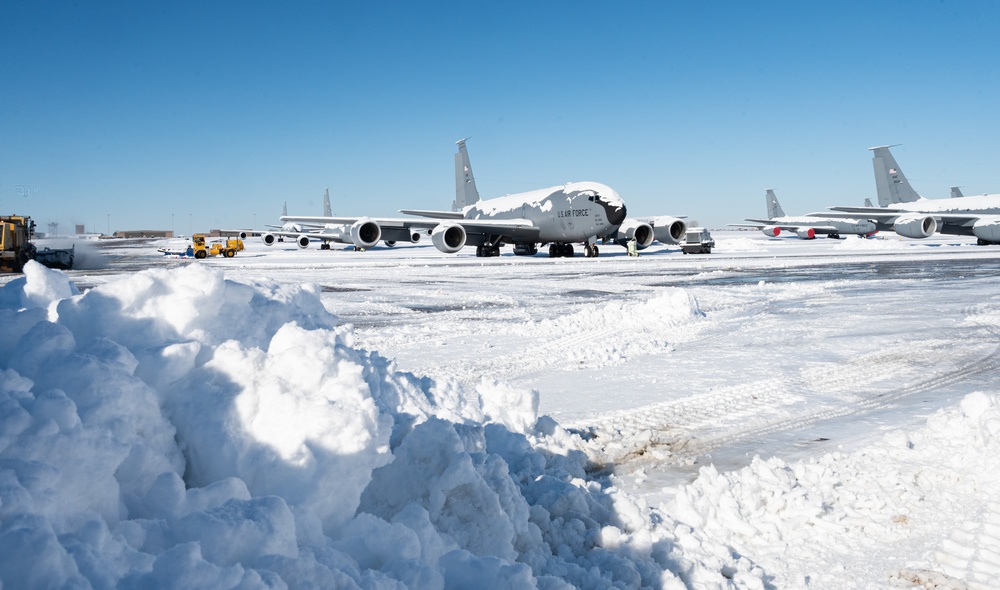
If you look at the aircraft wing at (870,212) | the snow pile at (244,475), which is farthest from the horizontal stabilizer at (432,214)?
the snow pile at (244,475)

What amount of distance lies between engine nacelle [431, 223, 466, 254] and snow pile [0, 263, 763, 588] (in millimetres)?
27682

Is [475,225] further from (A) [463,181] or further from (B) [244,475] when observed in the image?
(B) [244,475]

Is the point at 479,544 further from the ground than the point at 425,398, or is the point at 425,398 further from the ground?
the point at 425,398

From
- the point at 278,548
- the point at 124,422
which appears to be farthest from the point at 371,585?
the point at 124,422

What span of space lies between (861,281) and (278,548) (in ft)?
56.2

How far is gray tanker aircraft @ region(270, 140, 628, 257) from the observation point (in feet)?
97.5

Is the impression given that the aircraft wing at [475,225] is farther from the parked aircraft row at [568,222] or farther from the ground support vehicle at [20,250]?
the ground support vehicle at [20,250]

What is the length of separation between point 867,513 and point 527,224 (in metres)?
28.6

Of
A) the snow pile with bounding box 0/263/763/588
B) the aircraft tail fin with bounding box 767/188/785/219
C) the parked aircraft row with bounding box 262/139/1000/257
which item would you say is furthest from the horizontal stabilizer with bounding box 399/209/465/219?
the aircraft tail fin with bounding box 767/188/785/219

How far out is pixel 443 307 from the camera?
12.8m

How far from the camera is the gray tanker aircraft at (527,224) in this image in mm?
29719

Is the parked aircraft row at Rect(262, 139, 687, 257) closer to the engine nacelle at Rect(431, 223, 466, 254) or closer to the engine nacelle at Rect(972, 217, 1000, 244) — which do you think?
the engine nacelle at Rect(431, 223, 466, 254)

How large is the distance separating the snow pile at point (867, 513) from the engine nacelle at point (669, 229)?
1151 inches

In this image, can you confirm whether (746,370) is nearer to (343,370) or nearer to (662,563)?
(662,563)
